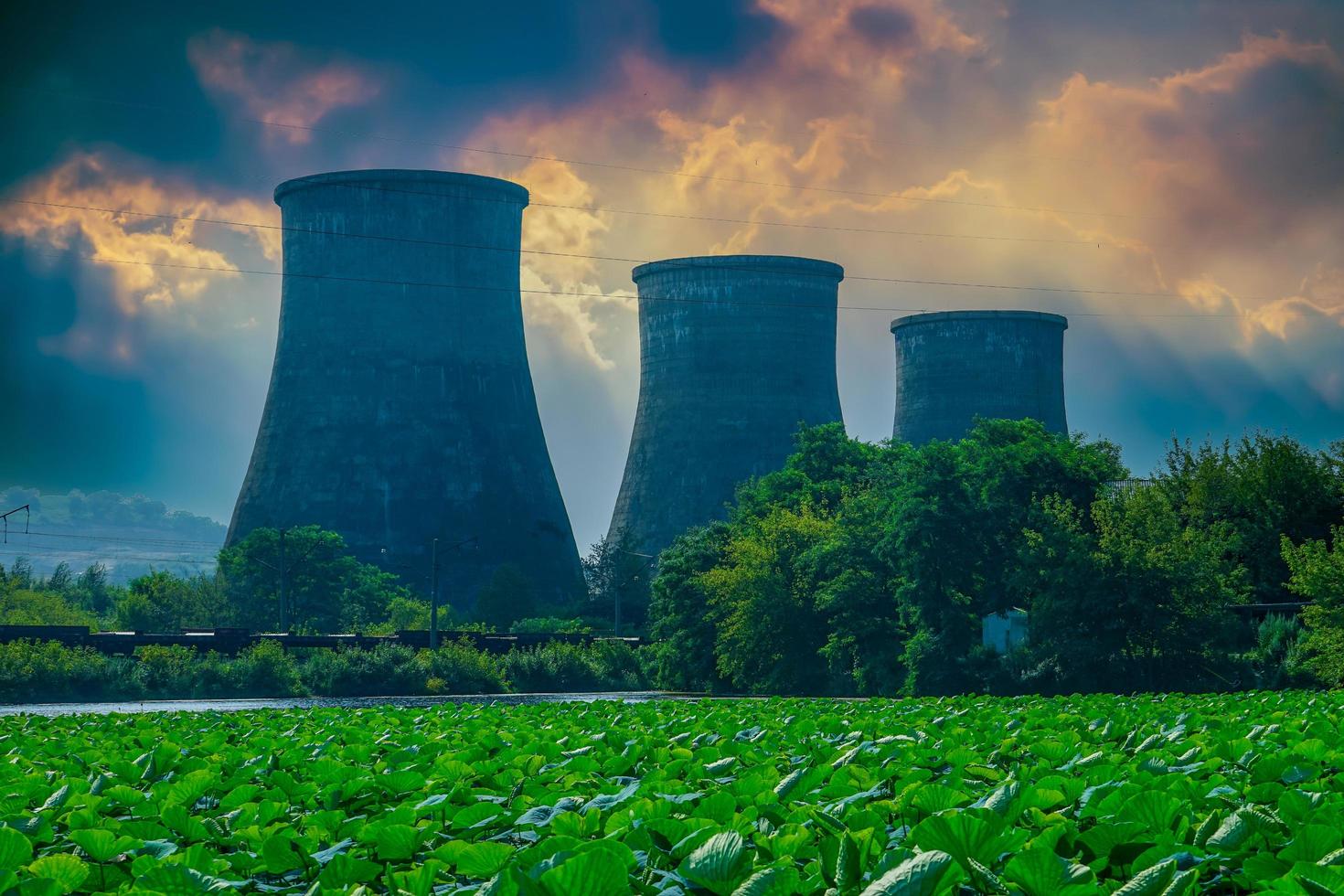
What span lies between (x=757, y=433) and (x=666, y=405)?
3820 mm

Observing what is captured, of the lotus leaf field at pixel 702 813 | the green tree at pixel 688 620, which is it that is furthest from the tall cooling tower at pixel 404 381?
the lotus leaf field at pixel 702 813

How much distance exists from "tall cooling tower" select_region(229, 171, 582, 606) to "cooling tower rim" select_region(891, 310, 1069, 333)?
51.1 ft

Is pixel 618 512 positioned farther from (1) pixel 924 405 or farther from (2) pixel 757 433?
(1) pixel 924 405

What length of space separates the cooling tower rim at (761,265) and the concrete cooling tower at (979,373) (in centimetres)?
401

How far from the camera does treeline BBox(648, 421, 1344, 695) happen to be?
91.6 ft

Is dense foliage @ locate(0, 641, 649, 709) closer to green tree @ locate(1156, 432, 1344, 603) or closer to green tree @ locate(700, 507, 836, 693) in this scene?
green tree @ locate(700, 507, 836, 693)

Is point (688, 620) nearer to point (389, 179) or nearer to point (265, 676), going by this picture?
point (265, 676)

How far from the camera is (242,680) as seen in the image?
38.5 metres

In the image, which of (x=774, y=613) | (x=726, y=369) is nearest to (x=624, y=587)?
(x=726, y=369)

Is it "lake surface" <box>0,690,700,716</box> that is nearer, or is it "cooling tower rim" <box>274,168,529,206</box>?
"lake surface" <box>0,690,700,716</box>

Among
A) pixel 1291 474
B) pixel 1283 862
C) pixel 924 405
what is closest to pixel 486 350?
pixel 924 405

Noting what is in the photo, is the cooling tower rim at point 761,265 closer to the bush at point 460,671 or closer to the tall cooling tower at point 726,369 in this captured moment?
the tall cooling tower at point 726,369

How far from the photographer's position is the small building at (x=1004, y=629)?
31.3 metres

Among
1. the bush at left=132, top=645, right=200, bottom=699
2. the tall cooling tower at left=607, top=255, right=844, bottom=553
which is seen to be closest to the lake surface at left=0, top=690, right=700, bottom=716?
the bush at left=132, top=645, right=200, bottom=699
